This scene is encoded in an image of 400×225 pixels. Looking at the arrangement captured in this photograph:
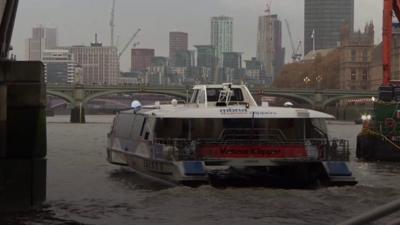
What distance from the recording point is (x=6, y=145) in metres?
15.0

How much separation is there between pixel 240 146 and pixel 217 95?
14.5 feet

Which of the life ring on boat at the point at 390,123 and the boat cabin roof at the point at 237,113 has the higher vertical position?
the boat cabin roof at the point at 237,113

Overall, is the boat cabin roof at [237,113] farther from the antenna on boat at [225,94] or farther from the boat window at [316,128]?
the antenna on boat at [225,94]

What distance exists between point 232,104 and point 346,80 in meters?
150

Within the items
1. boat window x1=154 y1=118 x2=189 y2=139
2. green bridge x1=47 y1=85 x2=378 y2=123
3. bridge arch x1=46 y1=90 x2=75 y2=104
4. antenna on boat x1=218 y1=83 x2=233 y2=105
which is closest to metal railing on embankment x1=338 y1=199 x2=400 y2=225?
boat window x1=154 y1=118 x2=189 y2=139

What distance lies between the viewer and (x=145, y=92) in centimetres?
10456

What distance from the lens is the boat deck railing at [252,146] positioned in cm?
2073

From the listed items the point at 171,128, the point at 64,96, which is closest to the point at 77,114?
the point at 64,96

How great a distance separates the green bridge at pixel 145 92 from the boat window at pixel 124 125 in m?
72.8

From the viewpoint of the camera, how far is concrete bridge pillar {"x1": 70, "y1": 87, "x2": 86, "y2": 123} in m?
107

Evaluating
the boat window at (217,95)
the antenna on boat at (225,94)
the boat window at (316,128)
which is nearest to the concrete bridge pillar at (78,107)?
the boat window at (217,95)

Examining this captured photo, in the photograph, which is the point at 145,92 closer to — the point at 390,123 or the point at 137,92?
the point at 137,92

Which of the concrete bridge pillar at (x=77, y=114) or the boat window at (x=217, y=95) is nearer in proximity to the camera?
the boat window at (x=217, y=95)

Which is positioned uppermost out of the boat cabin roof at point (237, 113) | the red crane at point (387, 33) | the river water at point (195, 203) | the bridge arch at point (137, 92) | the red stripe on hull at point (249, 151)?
the red crane at point (387, 33)
